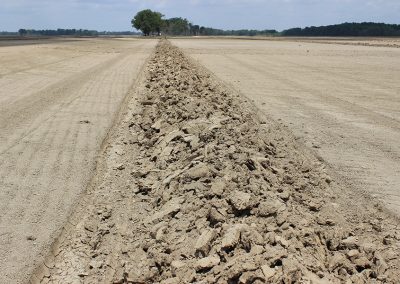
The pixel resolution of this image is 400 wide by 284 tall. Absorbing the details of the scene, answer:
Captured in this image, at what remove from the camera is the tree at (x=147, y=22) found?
14562cm

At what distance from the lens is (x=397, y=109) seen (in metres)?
13.2

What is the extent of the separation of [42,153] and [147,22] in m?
142

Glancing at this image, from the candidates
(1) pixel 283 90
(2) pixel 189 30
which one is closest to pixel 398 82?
(1) pixel 283 90

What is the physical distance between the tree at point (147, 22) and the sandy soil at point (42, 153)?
13034cm

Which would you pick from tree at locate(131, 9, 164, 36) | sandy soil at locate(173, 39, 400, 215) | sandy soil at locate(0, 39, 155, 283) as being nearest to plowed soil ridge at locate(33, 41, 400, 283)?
sandy soil at locate(0, 39, 155, 283)

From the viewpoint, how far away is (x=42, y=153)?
30.9ft

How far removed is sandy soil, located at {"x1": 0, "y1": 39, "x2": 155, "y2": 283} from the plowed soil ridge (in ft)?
1.03

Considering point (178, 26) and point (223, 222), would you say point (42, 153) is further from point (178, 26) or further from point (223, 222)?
point (178, 26)

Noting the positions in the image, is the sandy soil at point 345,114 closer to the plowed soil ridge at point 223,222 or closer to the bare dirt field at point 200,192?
the bare dirt field at point 200,192

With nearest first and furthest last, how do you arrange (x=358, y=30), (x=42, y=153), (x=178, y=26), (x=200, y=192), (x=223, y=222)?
1. (x=223, y=222)
2. (x=200, y=192)
3. (x=42, y=153)
4. (x=358, y=30)
5. (x=178, y=26)

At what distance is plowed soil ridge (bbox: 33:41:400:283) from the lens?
4.61 m

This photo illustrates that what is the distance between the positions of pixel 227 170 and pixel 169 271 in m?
2.16

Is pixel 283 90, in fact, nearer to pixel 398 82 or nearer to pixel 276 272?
pixel 398 82

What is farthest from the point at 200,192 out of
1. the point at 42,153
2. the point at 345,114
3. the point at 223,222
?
the point at 345,114
